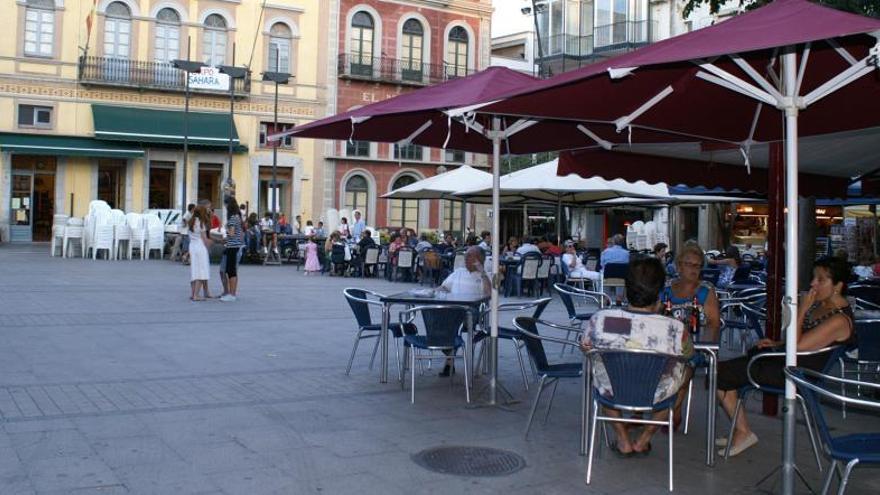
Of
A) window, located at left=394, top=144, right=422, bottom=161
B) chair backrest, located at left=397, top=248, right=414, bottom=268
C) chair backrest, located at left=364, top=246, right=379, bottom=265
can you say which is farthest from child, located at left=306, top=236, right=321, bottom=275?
window, located at left=394, top=144, right=422, bottom=161

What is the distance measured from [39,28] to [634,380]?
29.1m

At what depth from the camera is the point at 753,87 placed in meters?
4.63

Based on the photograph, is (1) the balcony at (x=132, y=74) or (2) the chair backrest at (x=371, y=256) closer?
(2) the chair backrest at (x=371, y=256)

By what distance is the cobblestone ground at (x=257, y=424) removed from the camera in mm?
4617

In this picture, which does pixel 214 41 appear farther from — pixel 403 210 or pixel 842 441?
pixel 842 441

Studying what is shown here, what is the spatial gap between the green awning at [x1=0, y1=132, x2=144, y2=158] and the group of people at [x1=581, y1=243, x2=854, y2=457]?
87.1ft

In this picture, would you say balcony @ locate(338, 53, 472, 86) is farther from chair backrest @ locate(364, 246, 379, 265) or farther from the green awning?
chair backrest @ locate(364, 246, 379, 265)

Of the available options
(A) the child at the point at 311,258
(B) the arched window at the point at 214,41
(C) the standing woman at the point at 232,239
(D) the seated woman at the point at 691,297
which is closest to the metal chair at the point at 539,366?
(D) the seated woman at the point at 691,297

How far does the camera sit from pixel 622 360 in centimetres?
467

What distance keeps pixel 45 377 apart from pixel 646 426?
474 centimetres

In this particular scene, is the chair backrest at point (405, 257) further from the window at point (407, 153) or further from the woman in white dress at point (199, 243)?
the window at point (407, 153)

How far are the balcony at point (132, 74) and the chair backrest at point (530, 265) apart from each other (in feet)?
61.5

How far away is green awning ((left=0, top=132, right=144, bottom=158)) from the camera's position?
27828 millimetres

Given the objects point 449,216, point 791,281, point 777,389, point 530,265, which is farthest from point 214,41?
point 791,281
